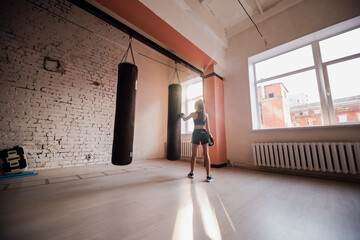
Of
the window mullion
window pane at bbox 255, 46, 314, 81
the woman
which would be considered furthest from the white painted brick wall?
the window mullion

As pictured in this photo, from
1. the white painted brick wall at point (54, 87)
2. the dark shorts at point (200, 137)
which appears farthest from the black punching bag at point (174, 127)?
the white painted brick wall at point (54, 87)

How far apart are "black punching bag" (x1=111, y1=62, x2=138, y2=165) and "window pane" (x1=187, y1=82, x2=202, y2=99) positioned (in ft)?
12.1

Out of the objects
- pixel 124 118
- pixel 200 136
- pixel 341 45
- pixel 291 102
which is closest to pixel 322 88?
pixel 291 102

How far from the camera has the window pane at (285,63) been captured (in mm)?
3292

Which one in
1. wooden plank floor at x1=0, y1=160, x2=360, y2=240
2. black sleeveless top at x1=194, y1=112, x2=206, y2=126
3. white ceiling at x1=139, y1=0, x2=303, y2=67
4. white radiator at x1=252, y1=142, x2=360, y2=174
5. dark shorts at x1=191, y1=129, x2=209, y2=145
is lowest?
wooden plank floor at x1=0, y1=160, x2=360, y2=240

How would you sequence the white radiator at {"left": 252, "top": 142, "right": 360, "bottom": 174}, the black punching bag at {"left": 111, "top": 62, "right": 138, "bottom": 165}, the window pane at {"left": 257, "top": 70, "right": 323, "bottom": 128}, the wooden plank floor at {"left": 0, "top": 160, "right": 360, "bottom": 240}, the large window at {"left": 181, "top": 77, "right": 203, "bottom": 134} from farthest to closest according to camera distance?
the large window at {"left": 181, "top": 77, "right": 203, "bottom": 134}
the window pane at {"left": 257, "top": 70, "right": 323, "bottom": 128}
the white radiator at {"left": 252, "top": 142, "right": 360, "bottom": 174}
the black punching bag at {"left": 111, "top": 62, "right": 138, "bottom": 165}
the wooden plank floor at {"left": 0, "top": 160, "right": 360, "bottom": 240}

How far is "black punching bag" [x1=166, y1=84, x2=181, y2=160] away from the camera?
2.49 meters

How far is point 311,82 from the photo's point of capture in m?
3.15

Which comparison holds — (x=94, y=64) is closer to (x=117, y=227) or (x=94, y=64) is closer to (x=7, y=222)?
(x=7, y=222)

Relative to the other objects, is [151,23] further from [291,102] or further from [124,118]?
[291,102]

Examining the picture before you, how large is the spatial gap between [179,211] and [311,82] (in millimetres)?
3798

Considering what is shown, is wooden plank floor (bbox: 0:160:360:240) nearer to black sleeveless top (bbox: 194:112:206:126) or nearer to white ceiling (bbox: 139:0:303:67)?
black sleeveless top (bbox: 194:112:206:126)

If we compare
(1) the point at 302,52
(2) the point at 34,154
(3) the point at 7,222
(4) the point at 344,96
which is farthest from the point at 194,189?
(1) the point at 302,52

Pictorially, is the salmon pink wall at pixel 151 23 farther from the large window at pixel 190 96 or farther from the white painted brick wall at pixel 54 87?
the white painted brick wall at pixel 54 87
